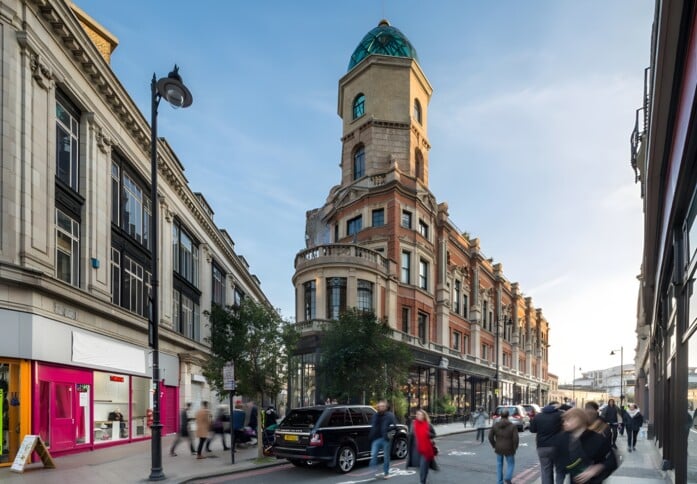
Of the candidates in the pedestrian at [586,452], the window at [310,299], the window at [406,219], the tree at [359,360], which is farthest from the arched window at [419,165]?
the pedestrian at [586,452]

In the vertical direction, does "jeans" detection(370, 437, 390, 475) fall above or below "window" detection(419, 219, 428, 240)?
below

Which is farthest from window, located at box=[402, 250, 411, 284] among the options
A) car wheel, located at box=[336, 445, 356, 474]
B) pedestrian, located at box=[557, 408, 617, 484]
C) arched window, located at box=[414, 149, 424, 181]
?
pedestrian, located at box=[557, 408, 617, 484]

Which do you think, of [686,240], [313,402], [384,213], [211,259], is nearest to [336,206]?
[384,213]

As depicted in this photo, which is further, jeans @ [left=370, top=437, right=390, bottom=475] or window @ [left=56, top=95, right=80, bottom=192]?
window @ [left=56, top=95, right=80, bottom=192]

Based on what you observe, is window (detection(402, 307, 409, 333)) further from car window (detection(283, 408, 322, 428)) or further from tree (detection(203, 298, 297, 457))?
car window (detection(283, 408, 322, 428))

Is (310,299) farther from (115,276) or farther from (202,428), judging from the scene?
(202,428)

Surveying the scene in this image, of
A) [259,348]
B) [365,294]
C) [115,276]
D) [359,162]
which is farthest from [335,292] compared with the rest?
[259,348]

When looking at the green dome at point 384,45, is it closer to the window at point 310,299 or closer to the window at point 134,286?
the window at point 310,299

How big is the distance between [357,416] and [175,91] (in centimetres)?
954

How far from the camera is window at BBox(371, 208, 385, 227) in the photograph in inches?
1471

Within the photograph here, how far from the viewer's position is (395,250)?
36031 millimetres

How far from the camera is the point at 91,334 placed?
18484mm

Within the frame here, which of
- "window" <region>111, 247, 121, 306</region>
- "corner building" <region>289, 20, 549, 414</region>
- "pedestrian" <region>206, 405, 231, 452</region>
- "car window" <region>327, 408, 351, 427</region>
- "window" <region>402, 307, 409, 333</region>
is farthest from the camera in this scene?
"window" <region>402, 307, 409, 333</region>

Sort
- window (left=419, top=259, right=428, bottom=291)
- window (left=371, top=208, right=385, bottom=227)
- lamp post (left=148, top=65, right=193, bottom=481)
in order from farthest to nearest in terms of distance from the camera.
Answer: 1. window (left=419, top=259, right=428, bottom=291)
2. window (left=371, top=208, right=385, bottom=227)
3. lamp post (left=148, top=65, right=193, bottom=481)
